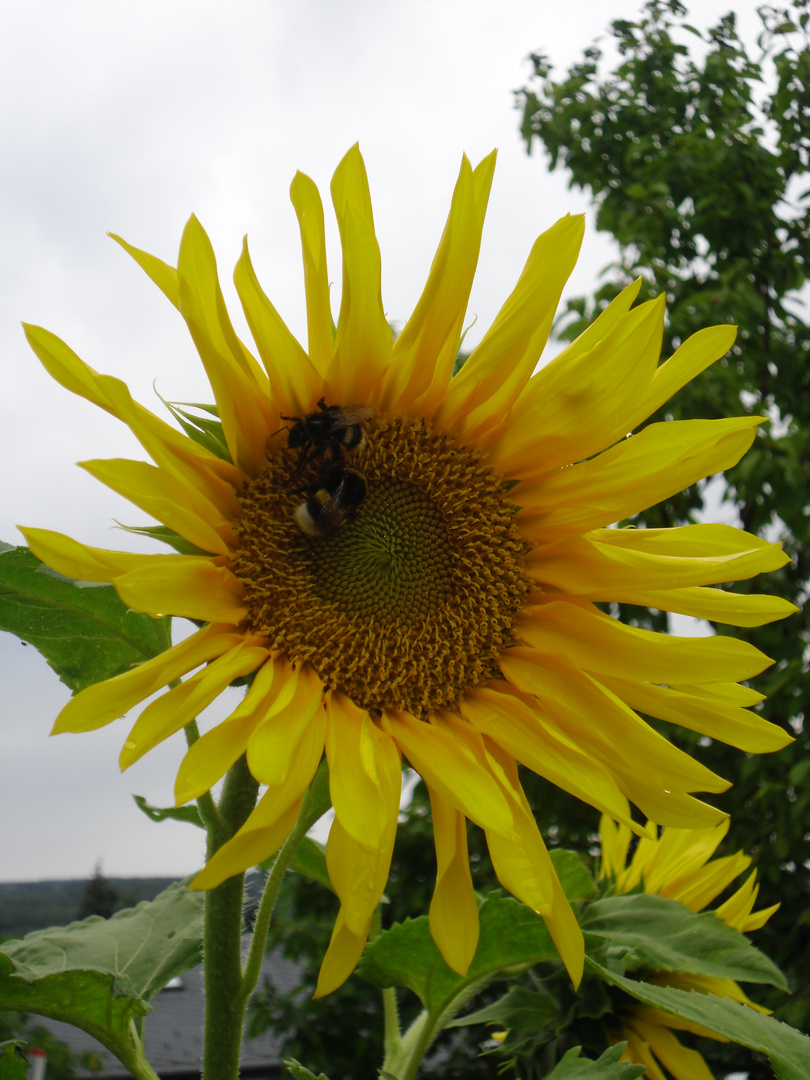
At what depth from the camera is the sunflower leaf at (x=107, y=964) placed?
0.96 meters

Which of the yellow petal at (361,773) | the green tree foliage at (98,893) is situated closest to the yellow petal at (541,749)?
the yellow petal at (361,773)

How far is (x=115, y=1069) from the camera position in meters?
11.3

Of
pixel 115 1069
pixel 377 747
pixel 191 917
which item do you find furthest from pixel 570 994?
pixel 115 1069

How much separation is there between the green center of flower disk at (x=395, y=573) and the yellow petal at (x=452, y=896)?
172mm

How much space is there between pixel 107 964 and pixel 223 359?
0.83 metres

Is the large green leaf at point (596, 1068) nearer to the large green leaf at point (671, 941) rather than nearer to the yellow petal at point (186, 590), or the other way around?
the large green leaf at point (671, 941)

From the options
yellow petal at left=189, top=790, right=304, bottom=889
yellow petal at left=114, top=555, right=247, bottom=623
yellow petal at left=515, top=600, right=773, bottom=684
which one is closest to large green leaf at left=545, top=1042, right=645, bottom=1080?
yellow petal at left=515, top=600, right=773, bottom=684

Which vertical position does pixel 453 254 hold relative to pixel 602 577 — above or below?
above

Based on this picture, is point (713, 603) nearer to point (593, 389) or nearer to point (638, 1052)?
point (593, 389)

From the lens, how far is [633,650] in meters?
1.02

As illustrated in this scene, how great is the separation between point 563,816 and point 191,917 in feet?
11.6

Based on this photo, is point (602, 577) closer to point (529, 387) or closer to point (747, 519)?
point (529, 387)

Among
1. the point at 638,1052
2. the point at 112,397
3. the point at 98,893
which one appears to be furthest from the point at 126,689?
the point at 98,893

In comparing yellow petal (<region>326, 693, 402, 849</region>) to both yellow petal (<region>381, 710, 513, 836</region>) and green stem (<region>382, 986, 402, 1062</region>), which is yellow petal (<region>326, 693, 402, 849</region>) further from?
green stem (<region>382, 986, 402, 1062</region>)
